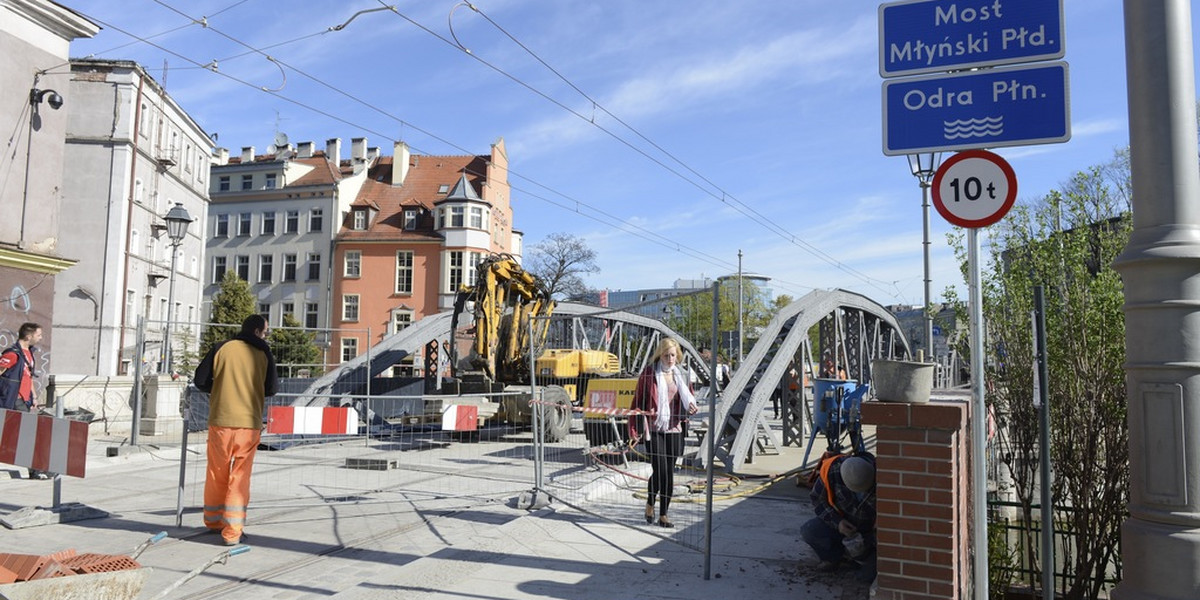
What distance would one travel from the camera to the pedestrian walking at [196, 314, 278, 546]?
639 cm

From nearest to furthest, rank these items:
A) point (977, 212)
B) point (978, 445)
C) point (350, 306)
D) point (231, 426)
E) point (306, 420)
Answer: point (978, 445), point (977, 212), point (231, 426), point (306, 420), point (350, 306)

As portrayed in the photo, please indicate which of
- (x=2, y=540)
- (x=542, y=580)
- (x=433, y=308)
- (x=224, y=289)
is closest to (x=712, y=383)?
(x=542, y=580)

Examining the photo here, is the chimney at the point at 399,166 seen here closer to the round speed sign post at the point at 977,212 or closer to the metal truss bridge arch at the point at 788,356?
the metal truss bridge arch at the point at 788,356

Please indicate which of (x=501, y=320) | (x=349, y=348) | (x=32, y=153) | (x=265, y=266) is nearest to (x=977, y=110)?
(x=501, y=320)

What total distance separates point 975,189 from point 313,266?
49.9m

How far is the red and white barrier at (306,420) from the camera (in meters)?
7.94

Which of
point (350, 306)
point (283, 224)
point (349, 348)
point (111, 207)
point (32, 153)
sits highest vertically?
point (283, 224)

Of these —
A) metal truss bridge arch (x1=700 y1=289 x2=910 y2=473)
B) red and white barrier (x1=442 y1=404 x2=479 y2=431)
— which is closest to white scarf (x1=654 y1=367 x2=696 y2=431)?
metal truss bridge arch (x1=700 y1=289 x2=910 y2=473)

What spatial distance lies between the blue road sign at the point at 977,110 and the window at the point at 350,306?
47.5 meters

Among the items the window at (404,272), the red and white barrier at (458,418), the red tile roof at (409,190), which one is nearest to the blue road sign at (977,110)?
the red and white barrier at (458,418)

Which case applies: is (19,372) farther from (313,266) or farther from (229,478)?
(313,266)

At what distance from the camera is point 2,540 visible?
20.8 ft

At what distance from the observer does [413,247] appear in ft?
159

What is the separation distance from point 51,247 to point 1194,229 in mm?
19481
